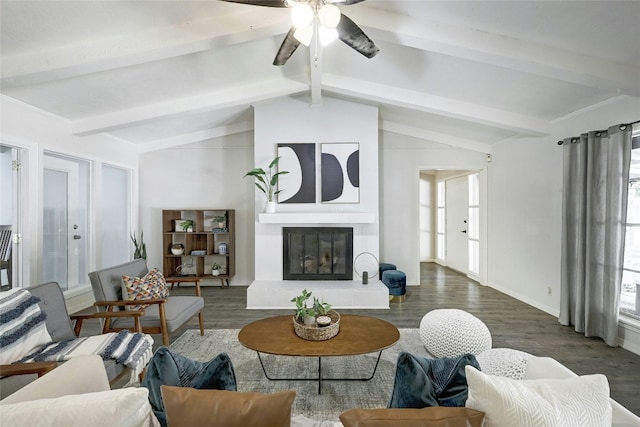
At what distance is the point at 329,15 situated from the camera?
191 cm

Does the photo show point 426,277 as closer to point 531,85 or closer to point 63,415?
point 531,85

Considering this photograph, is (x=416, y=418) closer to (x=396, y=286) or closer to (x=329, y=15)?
(x=329, y=15)

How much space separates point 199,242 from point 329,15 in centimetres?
464

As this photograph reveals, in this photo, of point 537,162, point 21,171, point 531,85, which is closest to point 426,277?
point 537,162

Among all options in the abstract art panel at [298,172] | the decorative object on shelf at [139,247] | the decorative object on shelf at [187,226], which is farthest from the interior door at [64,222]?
the abstract art panel at [298,172]

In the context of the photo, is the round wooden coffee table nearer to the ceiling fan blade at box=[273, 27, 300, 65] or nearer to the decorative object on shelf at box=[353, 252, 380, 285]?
the decorative object on shelf at box=[353, 252, 380, 285]

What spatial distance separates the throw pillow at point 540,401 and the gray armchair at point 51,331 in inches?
80.3

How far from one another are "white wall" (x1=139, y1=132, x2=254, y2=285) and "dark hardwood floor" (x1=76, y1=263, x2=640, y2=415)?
0.83 m

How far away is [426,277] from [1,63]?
21.3ft

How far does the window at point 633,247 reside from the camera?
118 inches

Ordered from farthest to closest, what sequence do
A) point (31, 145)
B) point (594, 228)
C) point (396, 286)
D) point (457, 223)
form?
point (457, 223) < point (396, 286) < point (31, 145) < point (594, 228)

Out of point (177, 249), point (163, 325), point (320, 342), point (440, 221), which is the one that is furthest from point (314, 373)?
point (440, 221)

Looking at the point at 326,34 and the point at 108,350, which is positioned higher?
the point at 326,34

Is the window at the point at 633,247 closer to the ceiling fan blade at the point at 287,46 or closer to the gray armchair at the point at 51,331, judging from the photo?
the ceiling fan blade at the point at 287,46
